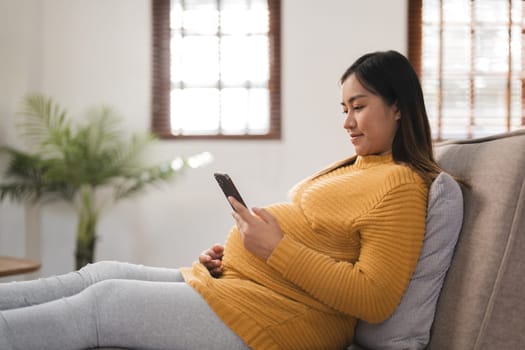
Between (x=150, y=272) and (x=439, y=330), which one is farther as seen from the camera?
(x=150, y=272)

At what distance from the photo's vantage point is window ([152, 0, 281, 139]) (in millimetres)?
4668

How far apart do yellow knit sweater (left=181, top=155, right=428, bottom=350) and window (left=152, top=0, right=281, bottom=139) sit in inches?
121

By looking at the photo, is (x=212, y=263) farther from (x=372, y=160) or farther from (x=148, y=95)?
(x=148, y=95)

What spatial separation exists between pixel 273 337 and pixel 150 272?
453mm

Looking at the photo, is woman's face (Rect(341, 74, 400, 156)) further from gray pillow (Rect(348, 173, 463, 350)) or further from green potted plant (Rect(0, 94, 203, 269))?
green potted plant (Rect(0, 94, 203, 269))

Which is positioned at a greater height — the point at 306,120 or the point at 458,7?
the point at 458,7

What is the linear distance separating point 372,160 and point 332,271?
430mm

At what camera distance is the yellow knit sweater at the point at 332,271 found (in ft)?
4.76

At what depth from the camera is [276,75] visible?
461 cm

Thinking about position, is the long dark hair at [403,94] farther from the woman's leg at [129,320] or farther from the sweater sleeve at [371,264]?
the woman's leg at [129,320]

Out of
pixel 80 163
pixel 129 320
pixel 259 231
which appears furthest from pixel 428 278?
pixel 80 163

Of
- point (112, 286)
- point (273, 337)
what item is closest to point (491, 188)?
point (273, 337)

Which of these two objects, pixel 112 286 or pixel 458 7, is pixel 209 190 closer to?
pixel 458 7

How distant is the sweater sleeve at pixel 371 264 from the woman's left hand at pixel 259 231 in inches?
0.9
